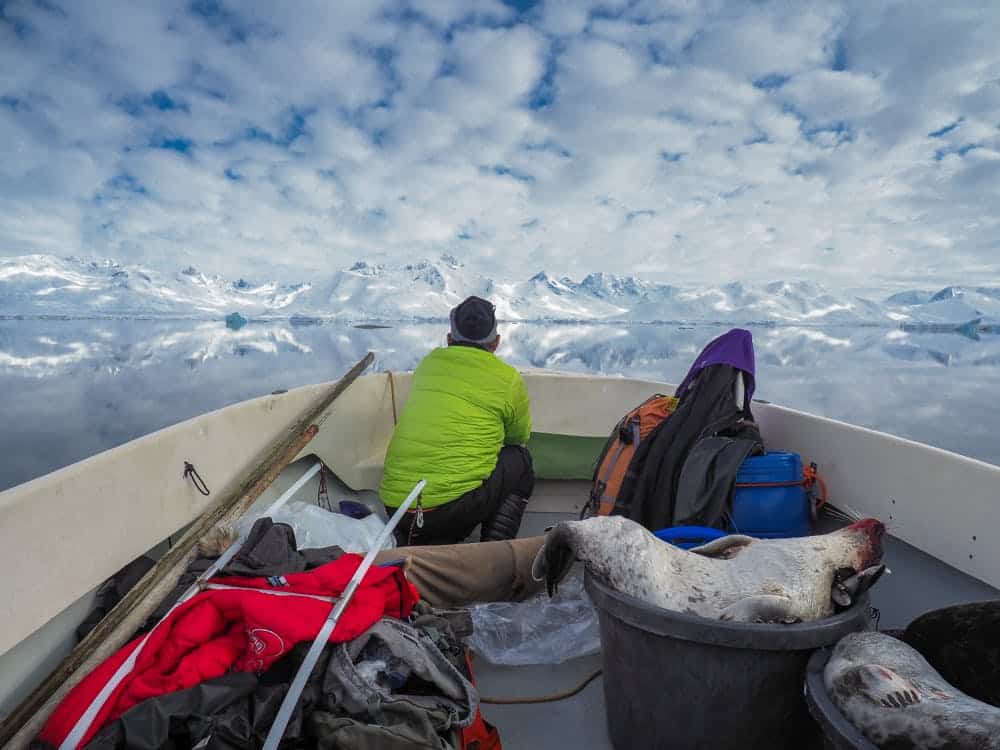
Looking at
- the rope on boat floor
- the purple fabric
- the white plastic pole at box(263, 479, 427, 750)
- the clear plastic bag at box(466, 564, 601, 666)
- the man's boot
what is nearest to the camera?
the white plastic pole at box(263, 479, 427, 750)

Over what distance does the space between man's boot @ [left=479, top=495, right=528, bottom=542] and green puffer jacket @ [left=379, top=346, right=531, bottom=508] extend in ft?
0.78

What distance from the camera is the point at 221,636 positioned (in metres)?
1.32

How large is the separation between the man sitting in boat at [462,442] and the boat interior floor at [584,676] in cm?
72

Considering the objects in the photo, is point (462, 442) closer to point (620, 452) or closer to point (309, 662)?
point (620, 452)

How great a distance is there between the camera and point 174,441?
1.93m

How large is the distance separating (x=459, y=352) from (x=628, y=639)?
161 centimetres

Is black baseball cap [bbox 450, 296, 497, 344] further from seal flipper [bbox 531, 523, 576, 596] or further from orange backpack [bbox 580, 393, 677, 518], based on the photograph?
seal flipper [bbox 531, 523, 576, 596]

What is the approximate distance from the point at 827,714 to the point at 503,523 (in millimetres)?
1864

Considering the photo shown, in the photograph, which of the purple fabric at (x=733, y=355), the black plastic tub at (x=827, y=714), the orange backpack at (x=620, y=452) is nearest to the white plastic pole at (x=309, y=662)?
the black plastic tub at (x=827, y=714)

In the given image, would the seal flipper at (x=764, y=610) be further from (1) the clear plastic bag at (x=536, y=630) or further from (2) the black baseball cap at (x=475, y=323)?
(2) the black baseball cap at (x=475, y=323)

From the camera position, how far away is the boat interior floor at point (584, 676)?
1.59 m

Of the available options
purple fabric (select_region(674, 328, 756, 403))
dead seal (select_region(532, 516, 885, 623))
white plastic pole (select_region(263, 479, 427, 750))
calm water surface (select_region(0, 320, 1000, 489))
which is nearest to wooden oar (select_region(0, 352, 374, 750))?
white plastic pole (select_region(263, 479, 427, 750))

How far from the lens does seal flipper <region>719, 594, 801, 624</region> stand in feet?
3.69

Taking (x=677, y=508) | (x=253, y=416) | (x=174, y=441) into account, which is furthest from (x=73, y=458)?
(x=677, y=508)
